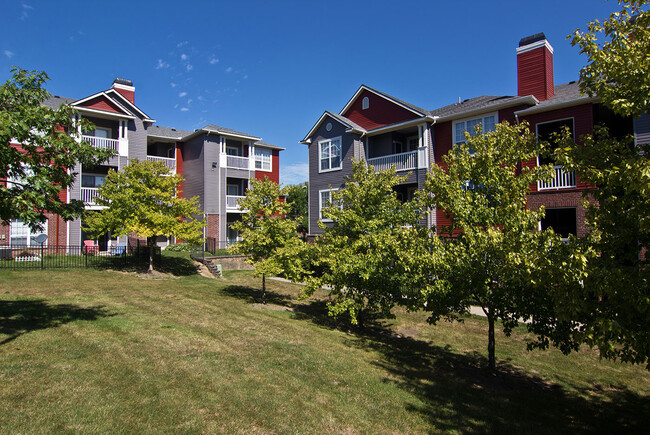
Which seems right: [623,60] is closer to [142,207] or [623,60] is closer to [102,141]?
[142,207]

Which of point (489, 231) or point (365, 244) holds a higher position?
point (489, 231)

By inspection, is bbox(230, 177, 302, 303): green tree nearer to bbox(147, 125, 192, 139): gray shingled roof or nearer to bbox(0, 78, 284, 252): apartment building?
bbox(0, 78, 284, 252): apartment building

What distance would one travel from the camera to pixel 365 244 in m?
12.3

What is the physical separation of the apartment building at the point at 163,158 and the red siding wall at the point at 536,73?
15.4m

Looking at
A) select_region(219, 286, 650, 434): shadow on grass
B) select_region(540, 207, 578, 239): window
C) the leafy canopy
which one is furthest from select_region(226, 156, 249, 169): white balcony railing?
select_region(540, 207, 578, 239): window

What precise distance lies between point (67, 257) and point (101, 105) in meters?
11.3

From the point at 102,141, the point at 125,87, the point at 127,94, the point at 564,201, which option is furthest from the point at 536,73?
the point at 125,87

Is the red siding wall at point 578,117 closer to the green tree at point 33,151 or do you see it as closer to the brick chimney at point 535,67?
→ the brick chimney at point 535,67

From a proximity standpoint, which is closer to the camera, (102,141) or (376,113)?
(376,113)

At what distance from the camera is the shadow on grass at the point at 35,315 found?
894 cm

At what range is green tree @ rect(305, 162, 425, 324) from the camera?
11.9 m

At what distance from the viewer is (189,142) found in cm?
3303

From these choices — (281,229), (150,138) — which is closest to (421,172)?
(281,229)

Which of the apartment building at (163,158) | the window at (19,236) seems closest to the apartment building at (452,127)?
the apartment building at (163,158)
